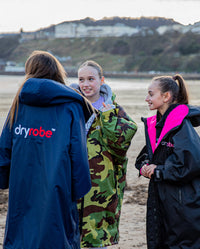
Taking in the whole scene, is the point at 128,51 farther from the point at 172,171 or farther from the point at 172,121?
the point at 172,171

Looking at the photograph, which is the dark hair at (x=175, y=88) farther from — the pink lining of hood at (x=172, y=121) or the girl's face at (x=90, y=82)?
the girl's face at (x=90, y=82)

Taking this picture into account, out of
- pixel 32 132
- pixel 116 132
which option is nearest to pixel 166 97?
pixel 116 132

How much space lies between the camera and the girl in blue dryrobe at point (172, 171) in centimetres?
309

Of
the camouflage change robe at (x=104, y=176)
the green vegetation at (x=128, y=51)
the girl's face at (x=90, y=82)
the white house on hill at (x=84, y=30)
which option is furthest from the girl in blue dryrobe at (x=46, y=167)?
the white house on hill at (x=84, y=30)

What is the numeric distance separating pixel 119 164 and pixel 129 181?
3.67m

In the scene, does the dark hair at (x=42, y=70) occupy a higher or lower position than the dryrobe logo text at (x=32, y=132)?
higher

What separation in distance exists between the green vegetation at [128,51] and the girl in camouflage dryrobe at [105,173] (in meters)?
77.6

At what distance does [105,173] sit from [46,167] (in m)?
0.80

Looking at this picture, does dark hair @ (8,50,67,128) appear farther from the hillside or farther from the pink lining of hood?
the hillside

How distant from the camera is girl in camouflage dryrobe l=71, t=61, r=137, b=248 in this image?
319 centimetres

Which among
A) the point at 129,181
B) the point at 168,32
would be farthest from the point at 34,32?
the point at 129,181

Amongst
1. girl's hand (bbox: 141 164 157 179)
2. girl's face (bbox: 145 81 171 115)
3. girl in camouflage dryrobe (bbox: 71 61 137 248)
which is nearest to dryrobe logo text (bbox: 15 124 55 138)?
girl in camouflage dryrobe (bbox: 71 61 137 248)

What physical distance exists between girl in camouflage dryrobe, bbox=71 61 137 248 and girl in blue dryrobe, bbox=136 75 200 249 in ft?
0.74

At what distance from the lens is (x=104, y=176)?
3.24 m
